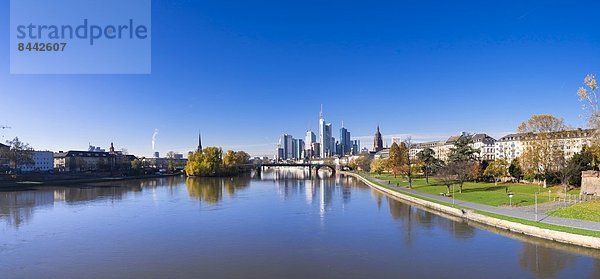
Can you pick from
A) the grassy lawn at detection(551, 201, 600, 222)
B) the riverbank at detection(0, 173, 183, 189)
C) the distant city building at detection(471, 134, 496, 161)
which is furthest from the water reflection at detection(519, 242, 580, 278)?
the distant city building at detection(471, 134, 496, 161)

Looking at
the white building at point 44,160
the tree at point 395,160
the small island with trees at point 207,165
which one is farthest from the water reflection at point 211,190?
the white building at point 44,160

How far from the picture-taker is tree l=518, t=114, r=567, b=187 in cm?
4484

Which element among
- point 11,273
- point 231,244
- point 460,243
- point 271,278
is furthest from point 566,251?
point 11,273

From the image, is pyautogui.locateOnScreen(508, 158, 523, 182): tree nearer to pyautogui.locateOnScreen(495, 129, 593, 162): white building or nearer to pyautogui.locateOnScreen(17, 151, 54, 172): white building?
pyautogui.locateOnScreen(495, 129, 593, 162): white building

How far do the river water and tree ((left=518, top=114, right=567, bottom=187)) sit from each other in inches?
746

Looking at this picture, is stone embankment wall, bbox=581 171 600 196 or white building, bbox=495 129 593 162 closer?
stone embankment wall, bbox=581 171 600 196

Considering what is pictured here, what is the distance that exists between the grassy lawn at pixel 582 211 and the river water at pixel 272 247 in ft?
14.9

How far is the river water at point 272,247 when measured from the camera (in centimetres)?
1683

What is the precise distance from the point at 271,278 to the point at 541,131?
4306 centimetres

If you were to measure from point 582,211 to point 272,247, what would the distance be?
18668 millimetres

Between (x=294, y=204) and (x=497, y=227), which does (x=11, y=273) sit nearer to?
(x=497, y=227)

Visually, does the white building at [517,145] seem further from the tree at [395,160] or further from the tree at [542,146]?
the tree at [542,146]

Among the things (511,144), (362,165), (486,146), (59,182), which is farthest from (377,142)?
(59,182)

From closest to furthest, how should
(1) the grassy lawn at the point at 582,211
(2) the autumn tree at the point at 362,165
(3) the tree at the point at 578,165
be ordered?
(1) the grassy lawn at the point at 582,211
(3) the tree at the point at 578,165
(2) the autumn tree at the point at 362,165
